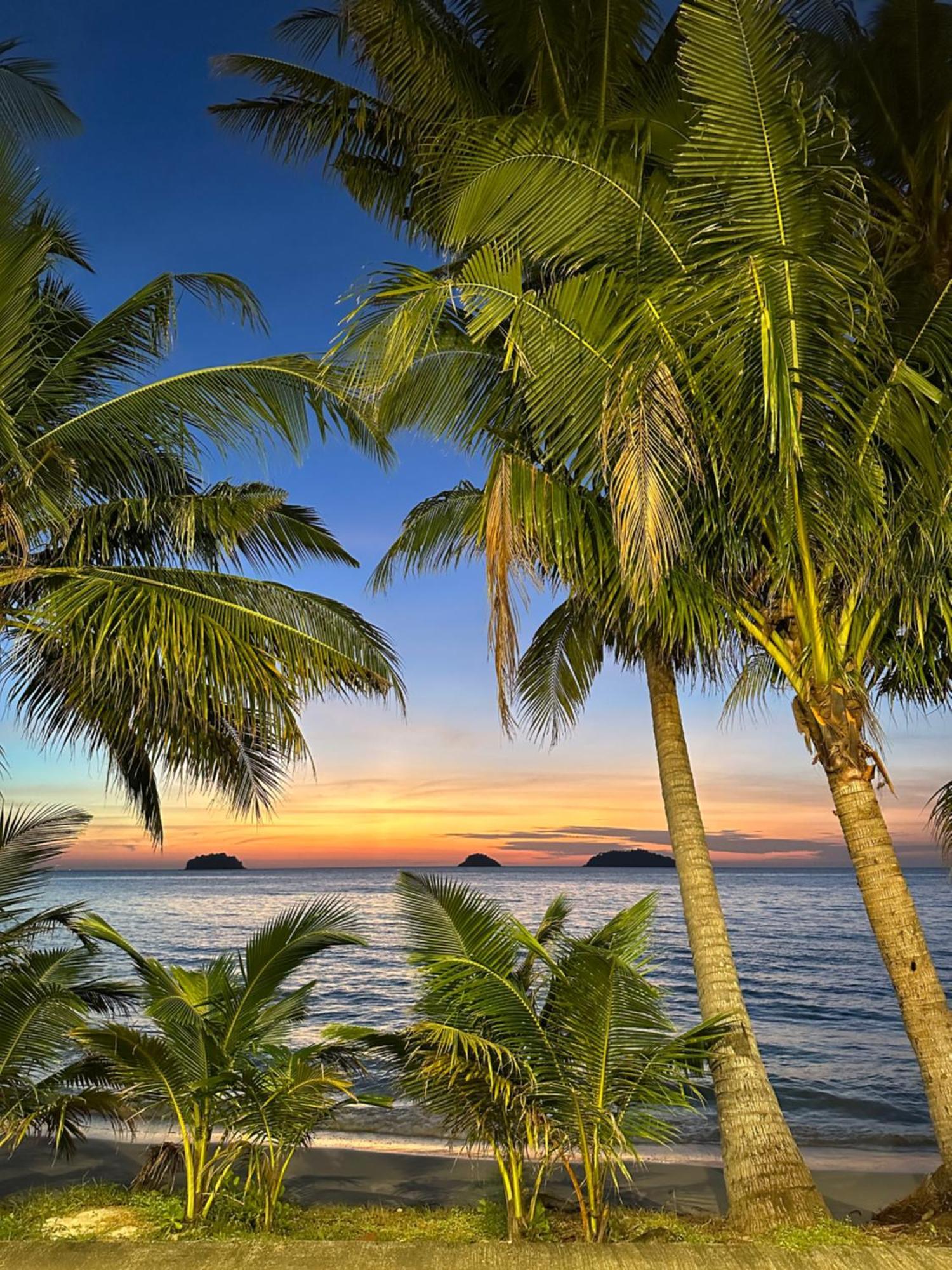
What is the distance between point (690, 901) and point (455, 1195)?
174 inches

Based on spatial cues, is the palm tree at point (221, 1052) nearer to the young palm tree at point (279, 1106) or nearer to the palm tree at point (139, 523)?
the young palm tree at point (279, 1106)

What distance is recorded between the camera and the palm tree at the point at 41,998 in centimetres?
596

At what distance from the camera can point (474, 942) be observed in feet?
20.0

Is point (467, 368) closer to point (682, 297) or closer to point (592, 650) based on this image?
point (682, 297)

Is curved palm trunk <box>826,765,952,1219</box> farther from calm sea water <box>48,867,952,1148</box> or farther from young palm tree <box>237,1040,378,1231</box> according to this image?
young palm tree <box>237,1040,378,1231</box>

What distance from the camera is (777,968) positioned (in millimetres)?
29188

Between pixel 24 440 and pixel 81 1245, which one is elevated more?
pixel 24 440

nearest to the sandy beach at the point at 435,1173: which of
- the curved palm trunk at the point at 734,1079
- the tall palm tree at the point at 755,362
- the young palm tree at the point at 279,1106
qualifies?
the curved palm trunk at the point at 734,1079

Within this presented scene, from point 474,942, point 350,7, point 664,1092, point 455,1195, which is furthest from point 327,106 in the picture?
point 455,1195

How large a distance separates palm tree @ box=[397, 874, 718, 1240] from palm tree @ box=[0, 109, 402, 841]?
2.49 m

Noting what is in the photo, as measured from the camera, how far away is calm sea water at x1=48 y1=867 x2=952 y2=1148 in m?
13.9

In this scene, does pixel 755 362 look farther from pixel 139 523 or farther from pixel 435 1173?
pixel 435 1173

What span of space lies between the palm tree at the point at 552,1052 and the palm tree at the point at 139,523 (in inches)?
98.0

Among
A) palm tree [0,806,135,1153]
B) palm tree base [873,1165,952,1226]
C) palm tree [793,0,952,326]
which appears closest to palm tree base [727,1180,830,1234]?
palm tree base [873,1165,952,1226]
